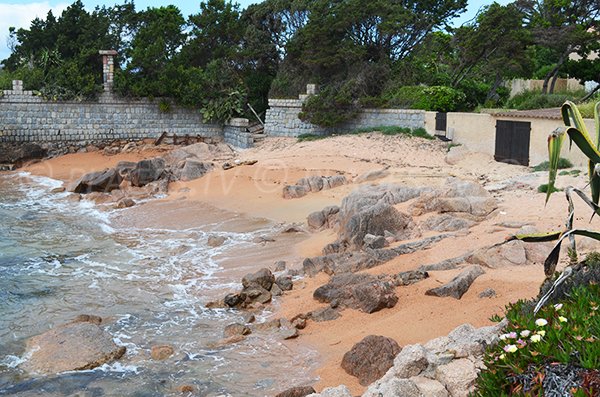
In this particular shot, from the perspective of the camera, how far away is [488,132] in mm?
23578

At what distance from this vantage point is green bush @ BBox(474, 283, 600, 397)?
4707 mm

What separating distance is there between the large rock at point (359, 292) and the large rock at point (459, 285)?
70cm

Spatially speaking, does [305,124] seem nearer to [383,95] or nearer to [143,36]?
[383,95]

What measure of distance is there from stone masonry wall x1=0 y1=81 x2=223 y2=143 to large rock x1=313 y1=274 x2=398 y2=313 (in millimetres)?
23240

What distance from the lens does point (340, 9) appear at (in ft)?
99.9

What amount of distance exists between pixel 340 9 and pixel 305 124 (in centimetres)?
565

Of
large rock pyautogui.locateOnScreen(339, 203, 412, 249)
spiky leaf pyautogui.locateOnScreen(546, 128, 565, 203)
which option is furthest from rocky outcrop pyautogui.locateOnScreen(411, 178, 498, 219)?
spiky leaf pyautogui.locateOnScreen(546, 128, 565, 203)

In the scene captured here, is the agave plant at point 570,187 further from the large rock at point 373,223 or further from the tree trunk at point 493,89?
the tree trunk at point 493,89

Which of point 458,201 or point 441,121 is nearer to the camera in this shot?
point 458,201

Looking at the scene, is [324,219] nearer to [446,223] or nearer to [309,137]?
[446,223]

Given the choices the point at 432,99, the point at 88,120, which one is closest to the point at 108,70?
the point at 88,120

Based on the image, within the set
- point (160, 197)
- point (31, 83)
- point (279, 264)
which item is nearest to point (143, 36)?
point (31, 83)

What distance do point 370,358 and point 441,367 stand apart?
2.35 meters

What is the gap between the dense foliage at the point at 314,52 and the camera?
28.3m
